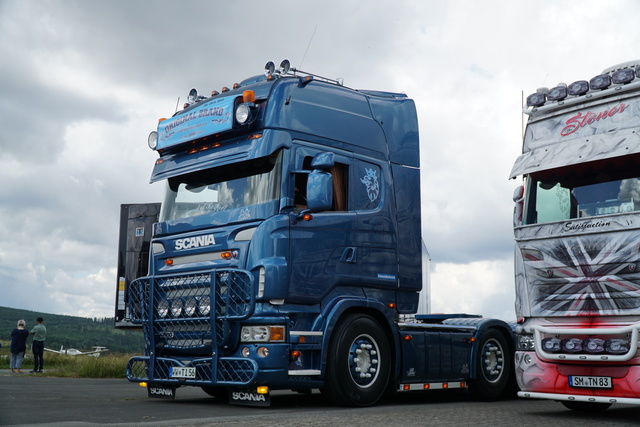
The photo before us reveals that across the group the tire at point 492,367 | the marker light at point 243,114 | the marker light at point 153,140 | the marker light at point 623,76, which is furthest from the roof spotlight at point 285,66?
the tire at point 492,367

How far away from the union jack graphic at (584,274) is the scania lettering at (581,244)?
0.04ft

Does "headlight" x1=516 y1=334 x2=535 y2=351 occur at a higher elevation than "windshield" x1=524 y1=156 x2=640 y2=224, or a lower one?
lower

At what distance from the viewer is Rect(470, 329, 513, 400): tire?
11.6 metres

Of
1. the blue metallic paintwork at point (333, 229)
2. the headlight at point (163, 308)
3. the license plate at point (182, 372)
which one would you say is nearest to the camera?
the blue metallic paintwork at point (333, 229)

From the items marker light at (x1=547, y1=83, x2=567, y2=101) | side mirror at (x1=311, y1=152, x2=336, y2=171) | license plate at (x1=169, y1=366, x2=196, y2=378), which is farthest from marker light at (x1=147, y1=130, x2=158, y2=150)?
marker light at (x1=547, y1=83, x2=567, y2=101)

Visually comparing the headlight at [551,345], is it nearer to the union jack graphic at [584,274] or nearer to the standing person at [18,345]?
the union jack graphic at [584,274]

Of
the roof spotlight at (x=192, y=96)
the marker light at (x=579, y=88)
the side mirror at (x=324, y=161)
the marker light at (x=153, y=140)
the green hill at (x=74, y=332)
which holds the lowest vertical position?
the green hill at (x=74, y=332)

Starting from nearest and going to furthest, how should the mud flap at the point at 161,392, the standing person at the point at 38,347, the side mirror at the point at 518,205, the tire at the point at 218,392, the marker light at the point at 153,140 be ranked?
1. the side mirror at the point at 518,205
2. the mud flap at the point at 161,392
3. the marker light at the point at 153,140
4. the tire at the point at 218,392
5. the standing person at the point at 38,347

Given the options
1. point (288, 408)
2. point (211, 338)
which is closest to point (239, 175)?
point (211, 338)

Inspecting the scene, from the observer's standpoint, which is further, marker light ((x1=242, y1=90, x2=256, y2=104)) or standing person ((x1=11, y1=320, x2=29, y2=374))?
standing person ((x1=11, y1=320, x2=29, y2=374))

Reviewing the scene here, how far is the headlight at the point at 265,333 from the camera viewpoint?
8930 mm

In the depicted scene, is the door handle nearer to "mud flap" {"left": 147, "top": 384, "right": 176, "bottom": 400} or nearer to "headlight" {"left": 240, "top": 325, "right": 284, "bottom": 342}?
"headlight" {"left": 240, "top": 325, "right": 284, "bottom": 342}

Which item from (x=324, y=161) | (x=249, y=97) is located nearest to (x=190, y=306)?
(x=324, y=161)

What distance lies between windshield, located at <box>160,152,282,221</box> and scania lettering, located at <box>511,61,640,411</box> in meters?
3.15
